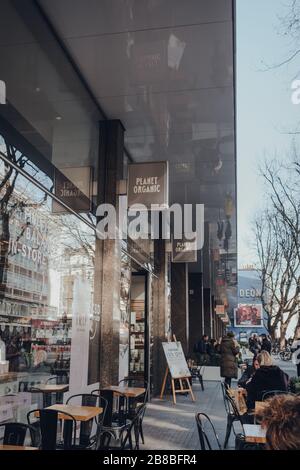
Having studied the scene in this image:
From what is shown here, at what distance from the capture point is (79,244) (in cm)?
631

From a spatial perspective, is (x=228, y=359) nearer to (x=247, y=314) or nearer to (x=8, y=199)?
(x=8, y=199)

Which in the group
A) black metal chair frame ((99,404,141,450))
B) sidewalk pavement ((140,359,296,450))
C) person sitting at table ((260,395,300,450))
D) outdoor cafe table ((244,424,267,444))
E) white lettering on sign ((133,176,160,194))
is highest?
white lettering on sign ((133,176,160,194))

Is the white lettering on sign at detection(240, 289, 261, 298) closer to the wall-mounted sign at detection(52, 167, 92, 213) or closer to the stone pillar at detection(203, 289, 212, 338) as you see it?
the stone pillar at detection(203, 289, 212, 338)

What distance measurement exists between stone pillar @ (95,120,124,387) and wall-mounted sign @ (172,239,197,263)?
14.8 feet

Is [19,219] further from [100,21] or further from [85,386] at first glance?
[85,386]

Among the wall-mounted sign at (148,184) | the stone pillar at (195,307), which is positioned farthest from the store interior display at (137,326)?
the stone pillar at (195,307)

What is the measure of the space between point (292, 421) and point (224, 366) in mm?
9789

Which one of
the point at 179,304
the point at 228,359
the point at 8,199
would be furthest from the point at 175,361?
the point at 8,199

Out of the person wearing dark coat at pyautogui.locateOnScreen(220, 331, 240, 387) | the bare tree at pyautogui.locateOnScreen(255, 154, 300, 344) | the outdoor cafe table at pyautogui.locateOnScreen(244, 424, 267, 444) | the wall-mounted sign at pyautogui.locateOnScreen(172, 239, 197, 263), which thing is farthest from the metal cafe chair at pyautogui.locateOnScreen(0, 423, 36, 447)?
the person wearing dark coat at pyautogui.locateOnScreen(220, 331, 240, 387)

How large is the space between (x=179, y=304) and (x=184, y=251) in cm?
322

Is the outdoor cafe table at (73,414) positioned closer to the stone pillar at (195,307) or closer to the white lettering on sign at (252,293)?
the white lettering on sign at (252,293)

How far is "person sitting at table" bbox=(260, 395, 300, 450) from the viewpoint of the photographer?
6.47 ft

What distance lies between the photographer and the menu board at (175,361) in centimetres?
1055
